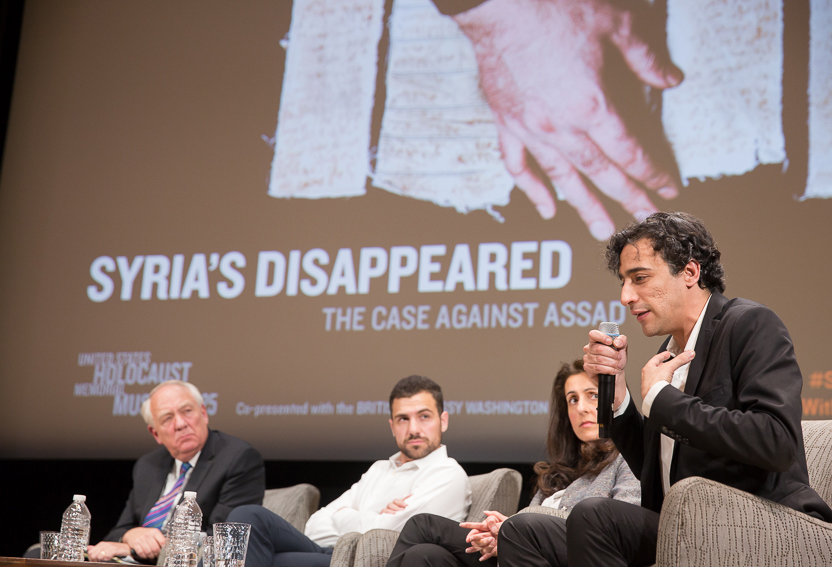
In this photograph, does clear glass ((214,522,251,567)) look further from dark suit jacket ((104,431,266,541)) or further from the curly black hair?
the curly black hair

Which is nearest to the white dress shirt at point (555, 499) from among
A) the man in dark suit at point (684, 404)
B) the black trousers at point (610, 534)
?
the man in dark suit at point (684, 404)

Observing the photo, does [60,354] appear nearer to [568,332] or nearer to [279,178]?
[279,178]

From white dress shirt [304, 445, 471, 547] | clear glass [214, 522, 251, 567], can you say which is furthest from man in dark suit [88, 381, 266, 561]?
clear glass [214, 522, 251, 567]

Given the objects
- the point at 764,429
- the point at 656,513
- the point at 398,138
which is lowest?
the point at 656,513

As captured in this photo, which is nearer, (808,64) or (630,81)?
(808,64)

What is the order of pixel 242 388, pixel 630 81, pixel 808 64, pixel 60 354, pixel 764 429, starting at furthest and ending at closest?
1. pixel 60 354
2. pixel 242 388
3. pixel 630 81
4. pixel 808 64
5. pixel 764 429

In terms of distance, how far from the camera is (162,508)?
11.9 feet

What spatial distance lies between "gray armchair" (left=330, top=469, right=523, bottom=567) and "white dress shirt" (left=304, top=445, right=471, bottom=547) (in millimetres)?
64

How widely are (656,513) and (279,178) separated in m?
3.12

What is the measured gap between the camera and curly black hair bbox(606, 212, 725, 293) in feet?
6.66

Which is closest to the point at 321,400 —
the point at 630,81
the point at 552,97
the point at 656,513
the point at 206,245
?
the point at 206,245

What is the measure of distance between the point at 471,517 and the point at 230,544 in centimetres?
104

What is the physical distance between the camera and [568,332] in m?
3.83

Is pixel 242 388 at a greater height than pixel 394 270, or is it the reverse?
pixel 394 270
